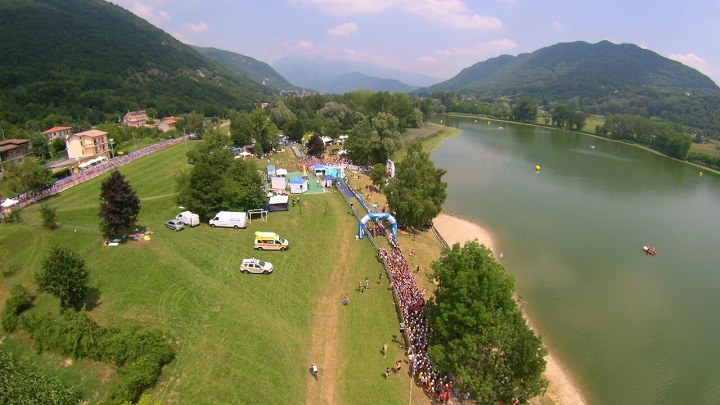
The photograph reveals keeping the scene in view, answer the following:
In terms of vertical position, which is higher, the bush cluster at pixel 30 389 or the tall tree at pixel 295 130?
the tall tree at pixel 295 130

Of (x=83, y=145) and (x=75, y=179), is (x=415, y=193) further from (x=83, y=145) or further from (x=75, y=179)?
(x=83, y=145)

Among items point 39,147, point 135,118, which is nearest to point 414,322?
point 39,147

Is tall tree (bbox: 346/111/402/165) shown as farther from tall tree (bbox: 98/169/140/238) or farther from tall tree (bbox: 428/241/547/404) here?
tall tree (bbox: 428/241/547/404)

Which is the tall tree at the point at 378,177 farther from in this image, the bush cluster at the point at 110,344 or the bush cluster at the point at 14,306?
the bush cluster at the point at 14,306

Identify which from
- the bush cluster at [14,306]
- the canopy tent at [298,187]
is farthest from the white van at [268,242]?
the canopy tent at [298,187]

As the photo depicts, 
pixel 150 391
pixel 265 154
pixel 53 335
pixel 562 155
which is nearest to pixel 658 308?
pixel 150 391

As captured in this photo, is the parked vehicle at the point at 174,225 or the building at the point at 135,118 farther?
the building at the point at 135,118
